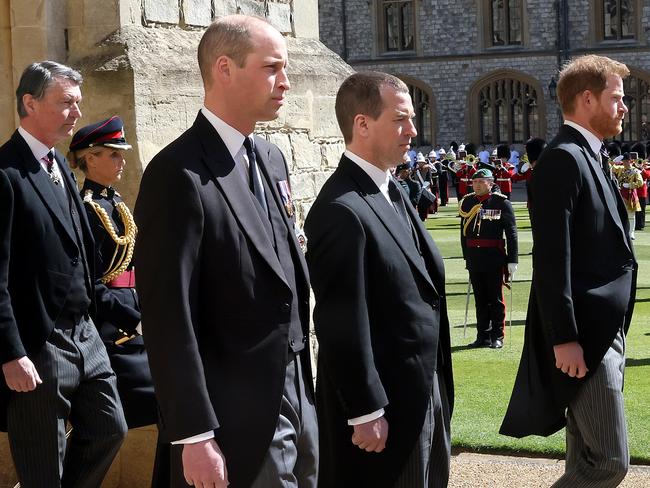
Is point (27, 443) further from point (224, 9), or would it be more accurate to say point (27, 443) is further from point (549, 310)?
point (224, 9)

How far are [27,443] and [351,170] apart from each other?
1367mm

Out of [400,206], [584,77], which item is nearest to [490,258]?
[584,77]

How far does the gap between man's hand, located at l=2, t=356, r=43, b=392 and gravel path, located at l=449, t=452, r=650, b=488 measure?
250 centimetres

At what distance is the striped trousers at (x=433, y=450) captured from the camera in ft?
12.2

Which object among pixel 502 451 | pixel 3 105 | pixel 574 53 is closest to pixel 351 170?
pixel 3 105

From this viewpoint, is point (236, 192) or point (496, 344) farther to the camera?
point (496, 344)

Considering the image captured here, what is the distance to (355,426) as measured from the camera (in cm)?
361

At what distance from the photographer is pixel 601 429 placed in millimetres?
4199

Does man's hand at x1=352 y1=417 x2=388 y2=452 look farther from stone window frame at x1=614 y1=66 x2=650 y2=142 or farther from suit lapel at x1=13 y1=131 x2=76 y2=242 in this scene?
stone window frame at x1=614 y1=66 x2=650 y2=142

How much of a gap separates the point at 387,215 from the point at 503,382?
4827 millimetres

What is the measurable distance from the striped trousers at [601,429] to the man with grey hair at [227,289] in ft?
4.26

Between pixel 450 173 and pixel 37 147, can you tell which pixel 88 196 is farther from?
pixel 450 173

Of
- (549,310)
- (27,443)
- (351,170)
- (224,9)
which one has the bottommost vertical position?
(27,443)

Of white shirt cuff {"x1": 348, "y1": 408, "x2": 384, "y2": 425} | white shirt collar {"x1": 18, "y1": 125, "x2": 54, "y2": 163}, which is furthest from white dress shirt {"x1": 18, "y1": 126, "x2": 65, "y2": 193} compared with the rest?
white shirt cuff {"x1": 348, "y1": 408, "x2": 384, "y2": 425}
